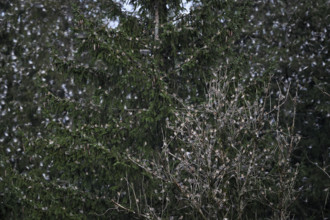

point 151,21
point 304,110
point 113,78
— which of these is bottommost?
point 304,110

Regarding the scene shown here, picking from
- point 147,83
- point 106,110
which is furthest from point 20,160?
point 147,83

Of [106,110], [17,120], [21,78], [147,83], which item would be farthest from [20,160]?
[147,83]

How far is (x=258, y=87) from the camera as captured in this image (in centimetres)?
847

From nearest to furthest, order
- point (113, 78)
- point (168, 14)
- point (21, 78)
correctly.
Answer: point (113, 78) < point (168, 14) < point (21, 78)

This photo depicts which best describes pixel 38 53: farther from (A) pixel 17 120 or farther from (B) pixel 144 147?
(B) pixel 144 147

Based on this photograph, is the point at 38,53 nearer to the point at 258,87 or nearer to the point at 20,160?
the point at 20,160

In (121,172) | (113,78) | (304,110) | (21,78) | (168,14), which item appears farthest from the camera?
(21,78)

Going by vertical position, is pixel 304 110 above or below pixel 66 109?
below

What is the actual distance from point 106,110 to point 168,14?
2107mm

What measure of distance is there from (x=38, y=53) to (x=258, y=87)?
27.2 feet

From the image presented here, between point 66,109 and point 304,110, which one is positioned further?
point 304,110

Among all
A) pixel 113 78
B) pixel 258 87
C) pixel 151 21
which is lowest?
pixel 258 87

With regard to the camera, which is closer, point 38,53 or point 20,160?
point 20,160

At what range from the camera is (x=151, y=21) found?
9172 mm
